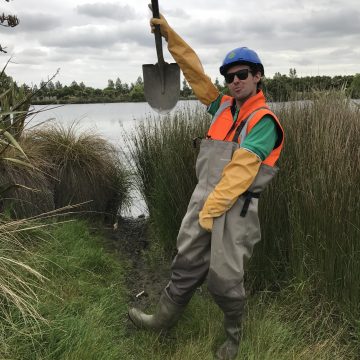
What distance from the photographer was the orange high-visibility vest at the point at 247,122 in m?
2.69

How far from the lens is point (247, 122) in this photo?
2.71m

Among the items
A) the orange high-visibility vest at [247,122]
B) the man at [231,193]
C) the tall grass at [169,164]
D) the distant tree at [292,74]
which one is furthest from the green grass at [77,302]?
the distant tree at [292,74]

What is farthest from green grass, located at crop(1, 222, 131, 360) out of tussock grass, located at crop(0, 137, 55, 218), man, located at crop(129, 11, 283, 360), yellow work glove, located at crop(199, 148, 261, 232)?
yellow work glove, located at crop(199, 148, 261, 232)

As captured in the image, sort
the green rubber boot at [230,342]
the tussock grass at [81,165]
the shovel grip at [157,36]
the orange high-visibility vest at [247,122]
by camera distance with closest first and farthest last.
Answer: the orange high-visibility vest at [247,122] < the green rubber boot at [230,342] < the shovel grip at [157,36] < the tussock grass at [81,165]

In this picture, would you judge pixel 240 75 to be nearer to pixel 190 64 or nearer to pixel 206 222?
pixel 190 64

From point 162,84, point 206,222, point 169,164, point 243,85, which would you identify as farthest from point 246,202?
point 169,164

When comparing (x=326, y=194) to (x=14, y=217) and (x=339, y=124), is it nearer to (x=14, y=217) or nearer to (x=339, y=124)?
(x=339, y=124)

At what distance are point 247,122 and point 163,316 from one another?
1.45m

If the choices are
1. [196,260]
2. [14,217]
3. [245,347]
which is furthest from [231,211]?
[14,217]

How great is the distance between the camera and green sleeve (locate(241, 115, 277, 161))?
2.60 metres

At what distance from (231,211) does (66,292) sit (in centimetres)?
163

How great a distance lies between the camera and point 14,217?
5035 mm

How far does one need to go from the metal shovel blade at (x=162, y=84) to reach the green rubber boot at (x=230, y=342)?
1.95 meters

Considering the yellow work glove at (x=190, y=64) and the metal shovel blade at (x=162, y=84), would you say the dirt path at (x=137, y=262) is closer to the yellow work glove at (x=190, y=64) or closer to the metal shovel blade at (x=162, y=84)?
the metal shovel blade at (x=162, y=84)
